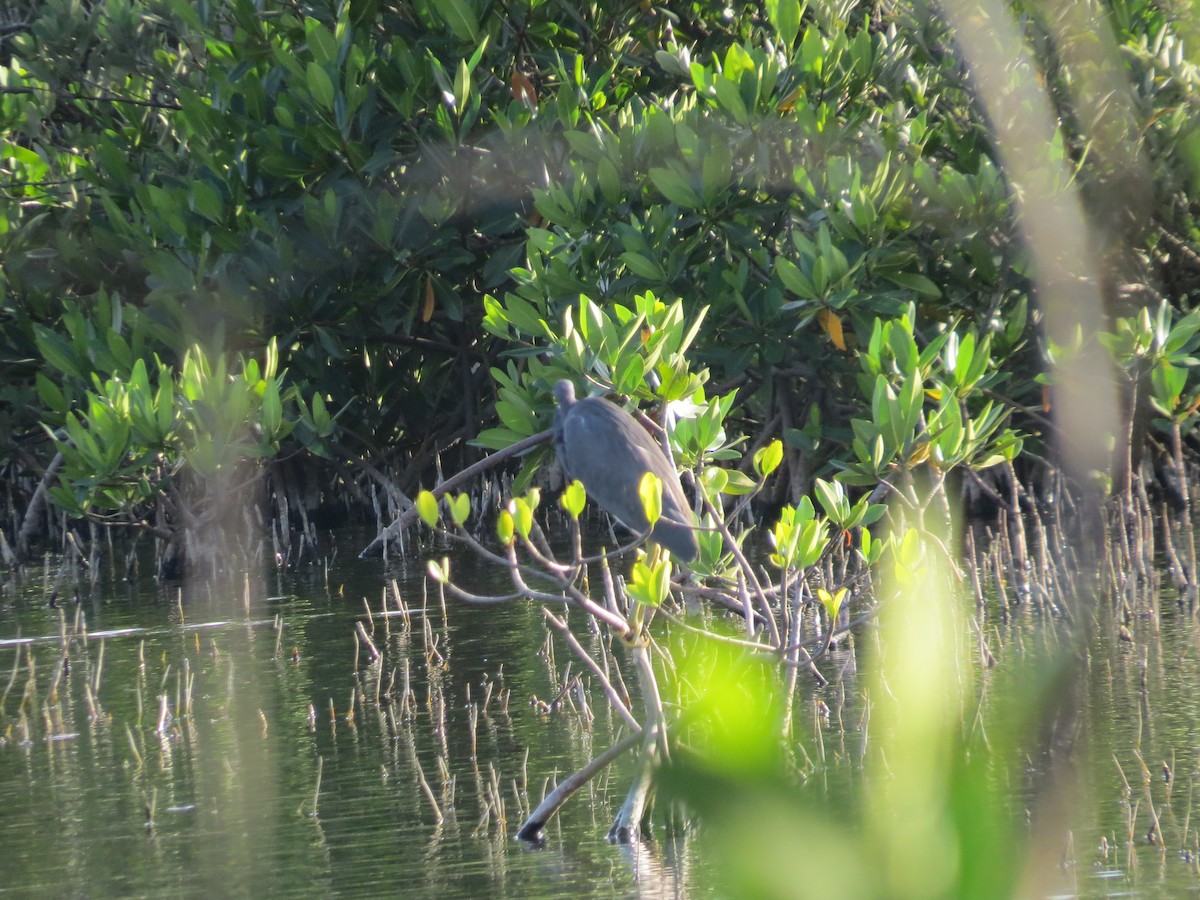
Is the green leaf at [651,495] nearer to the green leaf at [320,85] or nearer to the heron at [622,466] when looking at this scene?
the heron at [622,466]

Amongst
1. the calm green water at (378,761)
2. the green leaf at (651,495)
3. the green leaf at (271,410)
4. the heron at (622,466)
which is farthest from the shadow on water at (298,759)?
the green leaf at (271,410)

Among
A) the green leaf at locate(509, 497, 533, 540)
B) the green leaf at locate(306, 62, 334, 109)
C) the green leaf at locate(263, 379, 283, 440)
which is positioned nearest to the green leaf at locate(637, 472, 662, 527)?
the green leaf at locate(509, 497, 533, 540)

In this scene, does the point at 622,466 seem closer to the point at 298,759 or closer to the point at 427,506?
the point at 427,506

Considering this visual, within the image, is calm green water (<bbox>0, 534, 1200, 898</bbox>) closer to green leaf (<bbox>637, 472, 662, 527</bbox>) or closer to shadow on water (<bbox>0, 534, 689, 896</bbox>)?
shadow on water (<bbox>0, 534, 689, 896</bbox>)

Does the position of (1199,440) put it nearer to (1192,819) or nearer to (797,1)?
(797,1)

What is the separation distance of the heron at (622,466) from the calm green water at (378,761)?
676 millimetres

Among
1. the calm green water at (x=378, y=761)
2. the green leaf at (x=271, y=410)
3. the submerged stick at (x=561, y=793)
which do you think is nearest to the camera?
the calm green water at (x=378, y=761)

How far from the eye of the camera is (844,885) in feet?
2.50

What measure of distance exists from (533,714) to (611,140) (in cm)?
339

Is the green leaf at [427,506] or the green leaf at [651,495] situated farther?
the green leaf at [427,506]

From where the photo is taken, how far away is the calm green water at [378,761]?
3.40 metres

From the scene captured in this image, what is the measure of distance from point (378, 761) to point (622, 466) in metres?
1.17

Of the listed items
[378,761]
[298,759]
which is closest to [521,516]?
[378,761]

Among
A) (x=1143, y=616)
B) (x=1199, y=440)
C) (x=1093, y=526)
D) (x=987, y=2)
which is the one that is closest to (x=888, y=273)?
(x=987, y=2)
